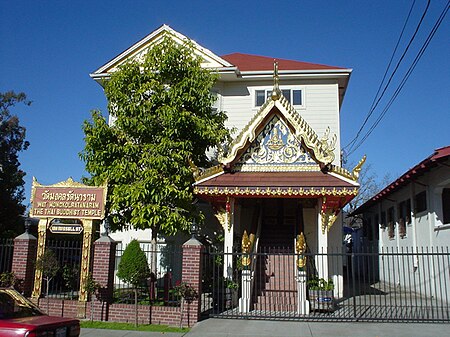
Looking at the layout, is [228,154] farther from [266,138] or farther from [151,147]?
[151,147]

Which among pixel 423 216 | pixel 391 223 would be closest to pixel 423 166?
pixel 423 216

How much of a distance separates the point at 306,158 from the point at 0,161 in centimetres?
1740

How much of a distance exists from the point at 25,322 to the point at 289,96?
1450cm

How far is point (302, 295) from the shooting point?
11.9m

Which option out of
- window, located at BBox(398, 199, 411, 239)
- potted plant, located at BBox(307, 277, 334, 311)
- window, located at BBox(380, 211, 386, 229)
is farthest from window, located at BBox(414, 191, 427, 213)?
window, located at BBox(380, 211, 386, 229)

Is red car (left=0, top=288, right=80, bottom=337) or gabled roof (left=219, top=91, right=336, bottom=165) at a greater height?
gabled roof (left=219, top=91, right=336, bottom=165)

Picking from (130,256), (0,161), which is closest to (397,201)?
(130,256)

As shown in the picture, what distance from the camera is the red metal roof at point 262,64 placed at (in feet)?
60.6

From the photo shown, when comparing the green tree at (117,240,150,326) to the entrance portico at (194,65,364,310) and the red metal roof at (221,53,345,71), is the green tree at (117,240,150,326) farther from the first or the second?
the red metal roof at (221,53,345,71)

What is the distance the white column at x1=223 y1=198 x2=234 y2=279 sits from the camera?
41.4 feet

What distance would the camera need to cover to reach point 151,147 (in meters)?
13.2

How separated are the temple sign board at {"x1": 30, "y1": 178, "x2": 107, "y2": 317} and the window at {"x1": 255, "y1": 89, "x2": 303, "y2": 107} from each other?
29.4ft

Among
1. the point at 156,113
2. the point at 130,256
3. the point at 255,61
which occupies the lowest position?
the point at 130,256

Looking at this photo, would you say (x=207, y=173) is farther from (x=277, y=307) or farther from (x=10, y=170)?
(x=10, y=170)
